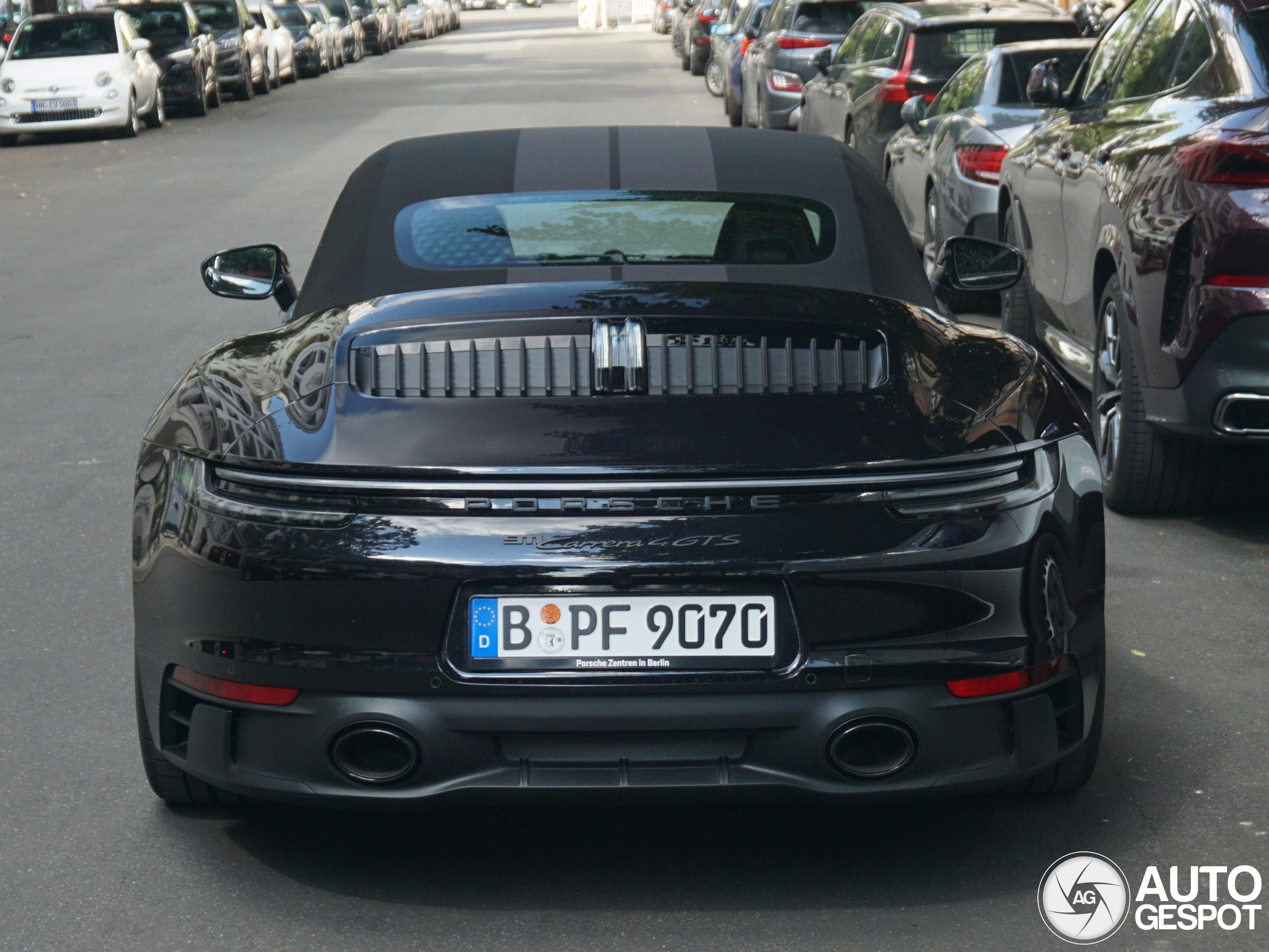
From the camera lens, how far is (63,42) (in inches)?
968

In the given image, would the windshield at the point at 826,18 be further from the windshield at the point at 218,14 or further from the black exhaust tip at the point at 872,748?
the black exhaust tip at the point at 872,748

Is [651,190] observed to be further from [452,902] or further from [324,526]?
[452,902]

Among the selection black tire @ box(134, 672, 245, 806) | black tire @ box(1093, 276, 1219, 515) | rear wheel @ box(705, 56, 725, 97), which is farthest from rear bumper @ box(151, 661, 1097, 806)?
rear wheel @ box(705, 56, 725, 97)

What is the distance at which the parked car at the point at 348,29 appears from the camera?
4409cm

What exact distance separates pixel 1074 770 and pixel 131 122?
22396 millimetres

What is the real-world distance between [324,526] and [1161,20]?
4586 mm

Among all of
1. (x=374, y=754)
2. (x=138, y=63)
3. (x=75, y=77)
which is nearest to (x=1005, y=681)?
(x=374, y=754)

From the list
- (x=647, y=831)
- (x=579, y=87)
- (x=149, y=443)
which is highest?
(x=149, y=443)

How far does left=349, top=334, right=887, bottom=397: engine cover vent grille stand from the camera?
328 cm

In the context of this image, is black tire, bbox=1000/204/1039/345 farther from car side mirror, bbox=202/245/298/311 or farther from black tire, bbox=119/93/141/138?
black tire, bbox=119/93/141/138

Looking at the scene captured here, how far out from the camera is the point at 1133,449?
609cm

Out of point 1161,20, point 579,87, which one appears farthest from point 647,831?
point 579,87

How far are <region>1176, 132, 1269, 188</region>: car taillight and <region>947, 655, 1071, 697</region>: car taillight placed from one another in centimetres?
251

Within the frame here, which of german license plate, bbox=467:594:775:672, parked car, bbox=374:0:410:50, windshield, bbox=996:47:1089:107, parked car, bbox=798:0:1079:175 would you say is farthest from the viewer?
parked car, bbox=374:0:410:50
